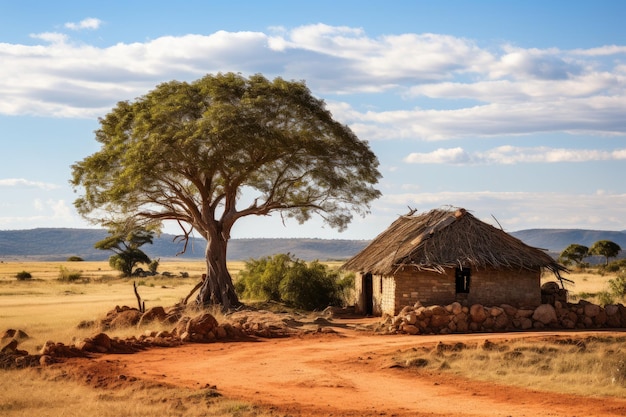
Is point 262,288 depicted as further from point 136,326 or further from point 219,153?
point 136,326

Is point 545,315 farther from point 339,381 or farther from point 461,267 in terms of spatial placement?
point 339,381

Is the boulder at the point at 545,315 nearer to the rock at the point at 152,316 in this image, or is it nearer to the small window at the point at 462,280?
the small window at the point at 462,280

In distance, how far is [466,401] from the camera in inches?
510

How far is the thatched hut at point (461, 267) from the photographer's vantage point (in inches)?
942

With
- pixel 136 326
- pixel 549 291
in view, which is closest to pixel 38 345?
pixel 136 326

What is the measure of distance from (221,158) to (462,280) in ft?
28.6

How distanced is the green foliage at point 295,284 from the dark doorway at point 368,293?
2.83 meters

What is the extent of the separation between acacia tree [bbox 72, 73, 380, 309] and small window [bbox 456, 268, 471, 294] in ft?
20.2

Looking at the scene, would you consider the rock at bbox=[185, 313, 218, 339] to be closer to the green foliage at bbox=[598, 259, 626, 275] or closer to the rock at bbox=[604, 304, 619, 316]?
the rock at bbox=[604, 304, 619, 316]

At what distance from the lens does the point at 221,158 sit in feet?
87.8

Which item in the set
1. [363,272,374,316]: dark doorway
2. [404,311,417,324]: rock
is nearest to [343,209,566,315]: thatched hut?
[404,311,417,324]: rock

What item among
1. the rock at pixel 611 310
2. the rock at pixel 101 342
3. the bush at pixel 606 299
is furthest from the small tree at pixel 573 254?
the rock at pixel 101 342

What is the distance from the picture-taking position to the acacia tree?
26453 mm

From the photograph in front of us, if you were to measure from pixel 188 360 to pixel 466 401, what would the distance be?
6874mm
